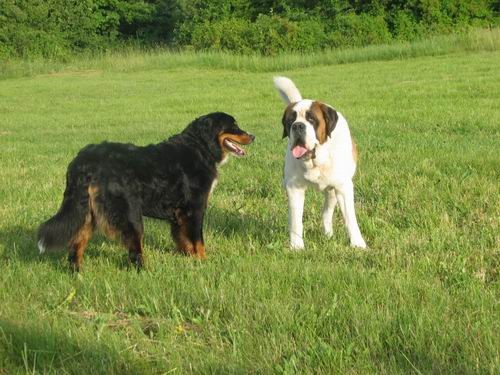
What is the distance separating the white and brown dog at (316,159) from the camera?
17.1 ft

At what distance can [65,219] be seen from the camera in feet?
15.6

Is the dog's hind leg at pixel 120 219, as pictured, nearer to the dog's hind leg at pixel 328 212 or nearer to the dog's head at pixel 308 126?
A: the dog's head at pixel 308 126

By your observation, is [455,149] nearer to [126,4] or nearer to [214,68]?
[214,68]

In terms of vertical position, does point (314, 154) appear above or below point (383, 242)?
above

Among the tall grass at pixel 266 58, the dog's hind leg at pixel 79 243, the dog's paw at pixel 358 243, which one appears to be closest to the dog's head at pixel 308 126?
the dog's paw at pixel 358 243

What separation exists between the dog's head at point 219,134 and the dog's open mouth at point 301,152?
2.78 feet

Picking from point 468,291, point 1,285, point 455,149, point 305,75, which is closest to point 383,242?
point 468,291

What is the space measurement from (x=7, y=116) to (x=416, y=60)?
15601mm

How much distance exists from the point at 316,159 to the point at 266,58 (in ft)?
82.8

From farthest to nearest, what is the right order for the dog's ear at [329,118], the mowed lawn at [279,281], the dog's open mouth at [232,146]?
the dog's open mouth at [232,146]
the dog's ear at [329,118]
the mowed lawn at [279,281]

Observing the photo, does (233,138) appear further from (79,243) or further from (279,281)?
(279,281)

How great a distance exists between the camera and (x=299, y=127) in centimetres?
519

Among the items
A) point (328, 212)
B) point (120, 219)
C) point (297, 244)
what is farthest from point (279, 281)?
point (328, 212)

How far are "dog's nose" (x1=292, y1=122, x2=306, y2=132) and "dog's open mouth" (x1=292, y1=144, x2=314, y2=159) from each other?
128 mm
